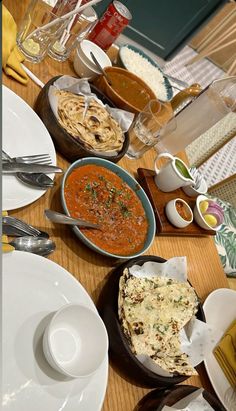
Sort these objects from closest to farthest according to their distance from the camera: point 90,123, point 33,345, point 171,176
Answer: point 33,345, point 90,123, point 171,176

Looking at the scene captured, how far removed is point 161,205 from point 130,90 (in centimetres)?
49

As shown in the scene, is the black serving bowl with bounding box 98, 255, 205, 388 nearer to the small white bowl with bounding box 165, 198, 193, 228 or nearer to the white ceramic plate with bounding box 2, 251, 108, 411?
the white ceramic plate with bounding box 2, 251, 108, 411

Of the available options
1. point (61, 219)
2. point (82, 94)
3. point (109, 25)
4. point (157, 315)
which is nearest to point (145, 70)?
point (109, 25)

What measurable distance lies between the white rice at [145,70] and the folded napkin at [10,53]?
0.56 m

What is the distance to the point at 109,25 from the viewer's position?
57.3 inches

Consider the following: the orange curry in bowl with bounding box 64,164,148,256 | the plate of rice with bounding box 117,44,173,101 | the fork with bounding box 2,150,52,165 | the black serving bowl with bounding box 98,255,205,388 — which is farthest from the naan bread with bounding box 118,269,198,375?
the plate of rice with bounding box 117,44,173,101

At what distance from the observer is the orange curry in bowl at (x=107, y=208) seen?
98 centimetres

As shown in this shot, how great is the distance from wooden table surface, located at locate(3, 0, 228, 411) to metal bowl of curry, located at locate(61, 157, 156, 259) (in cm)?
4

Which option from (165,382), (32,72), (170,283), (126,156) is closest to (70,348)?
(165,382)

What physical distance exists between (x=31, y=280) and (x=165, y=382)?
0.36m

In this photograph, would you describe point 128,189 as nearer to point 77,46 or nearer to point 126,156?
point 126,156

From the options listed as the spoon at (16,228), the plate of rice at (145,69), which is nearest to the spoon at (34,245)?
the spoon at (16,228)

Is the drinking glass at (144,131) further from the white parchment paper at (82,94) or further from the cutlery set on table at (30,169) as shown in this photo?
the cutlery set on table at (30,169)

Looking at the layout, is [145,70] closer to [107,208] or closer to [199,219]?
[199,219]
